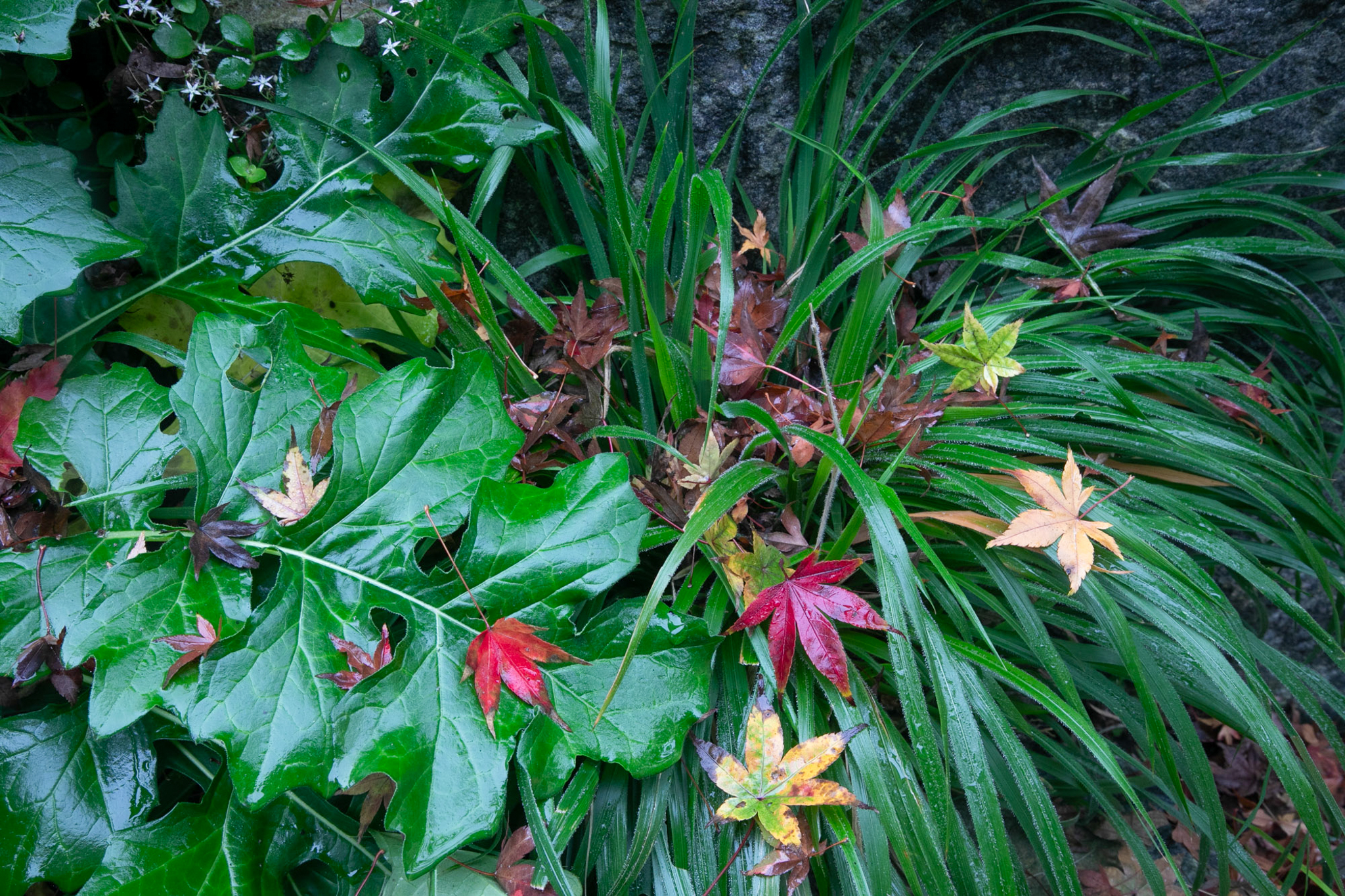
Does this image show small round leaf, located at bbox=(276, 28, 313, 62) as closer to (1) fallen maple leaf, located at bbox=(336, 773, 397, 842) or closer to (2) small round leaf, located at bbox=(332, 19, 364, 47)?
(2) small round leaf, located at bbox=(332, 19, 364, 47)

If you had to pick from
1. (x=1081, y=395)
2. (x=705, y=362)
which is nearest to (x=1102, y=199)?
(x=1081, y=395)

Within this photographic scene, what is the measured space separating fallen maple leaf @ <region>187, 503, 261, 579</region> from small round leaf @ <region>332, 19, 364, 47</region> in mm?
871

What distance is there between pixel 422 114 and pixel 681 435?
30.6 inches

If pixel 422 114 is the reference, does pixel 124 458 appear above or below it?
below

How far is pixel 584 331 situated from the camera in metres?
1.35

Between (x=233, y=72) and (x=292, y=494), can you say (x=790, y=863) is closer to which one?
(x=292, y=494)

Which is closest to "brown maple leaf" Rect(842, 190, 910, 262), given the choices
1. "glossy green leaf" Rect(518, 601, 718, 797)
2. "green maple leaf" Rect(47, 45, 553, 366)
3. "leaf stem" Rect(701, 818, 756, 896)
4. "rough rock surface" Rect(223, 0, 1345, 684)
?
"rough rock surface" Rect(223, 0, 1345, 684)

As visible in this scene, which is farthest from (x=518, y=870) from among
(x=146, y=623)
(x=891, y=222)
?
(x=891, y=222)

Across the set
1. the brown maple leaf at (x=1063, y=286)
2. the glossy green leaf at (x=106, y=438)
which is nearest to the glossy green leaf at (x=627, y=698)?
the glossy green leaf at (x=106, y=438)

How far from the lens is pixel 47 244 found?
1137mm

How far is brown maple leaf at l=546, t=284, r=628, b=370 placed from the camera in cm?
132

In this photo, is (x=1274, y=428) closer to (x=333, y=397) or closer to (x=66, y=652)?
(x=333, y=397)

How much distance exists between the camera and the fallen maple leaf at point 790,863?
1.06 m

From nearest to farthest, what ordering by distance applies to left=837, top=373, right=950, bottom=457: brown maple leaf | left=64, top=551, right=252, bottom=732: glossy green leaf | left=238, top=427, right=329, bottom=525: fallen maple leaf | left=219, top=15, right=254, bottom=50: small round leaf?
left=64, top=551, right=252, bottom=732: glossy green leaf < left=238, top=427, right=329, bottom=525: fallen maple leaf < left=837, top=373, right=950, bottom=457: brown maple leaf < left=219, top=15, right=254, bottom=50: small round leaf
